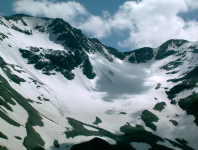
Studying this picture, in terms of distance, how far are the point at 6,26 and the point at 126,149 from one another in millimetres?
147179

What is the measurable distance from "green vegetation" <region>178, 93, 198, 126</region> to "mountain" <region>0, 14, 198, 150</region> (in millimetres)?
540

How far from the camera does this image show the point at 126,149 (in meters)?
55.3

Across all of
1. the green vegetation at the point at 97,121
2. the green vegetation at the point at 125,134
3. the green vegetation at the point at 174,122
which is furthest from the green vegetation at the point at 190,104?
the green vegetation at the point at 97,121

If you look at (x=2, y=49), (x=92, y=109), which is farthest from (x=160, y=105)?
(x=2, y=49)

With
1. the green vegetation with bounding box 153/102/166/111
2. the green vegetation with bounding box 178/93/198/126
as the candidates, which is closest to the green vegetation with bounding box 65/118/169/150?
the green vegetation with bounding box 153/102/166/111

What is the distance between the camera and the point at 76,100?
345 ft

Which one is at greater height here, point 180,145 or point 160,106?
point 160,106

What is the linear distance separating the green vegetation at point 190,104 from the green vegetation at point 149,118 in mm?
18222

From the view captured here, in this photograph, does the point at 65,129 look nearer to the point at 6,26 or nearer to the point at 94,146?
the point at 94,146

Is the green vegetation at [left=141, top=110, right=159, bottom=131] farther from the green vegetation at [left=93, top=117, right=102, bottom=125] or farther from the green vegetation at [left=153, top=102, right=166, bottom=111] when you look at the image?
the green vegetation at [left=93, top=117, right=102, bottom=125]

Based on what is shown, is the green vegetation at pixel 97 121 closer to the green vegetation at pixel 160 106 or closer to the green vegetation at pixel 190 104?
the green vegetation at pixel 160 106

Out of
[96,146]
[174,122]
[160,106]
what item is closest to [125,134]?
[96,146]

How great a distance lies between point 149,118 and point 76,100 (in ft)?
148

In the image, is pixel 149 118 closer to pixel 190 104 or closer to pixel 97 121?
pixel 190 104
